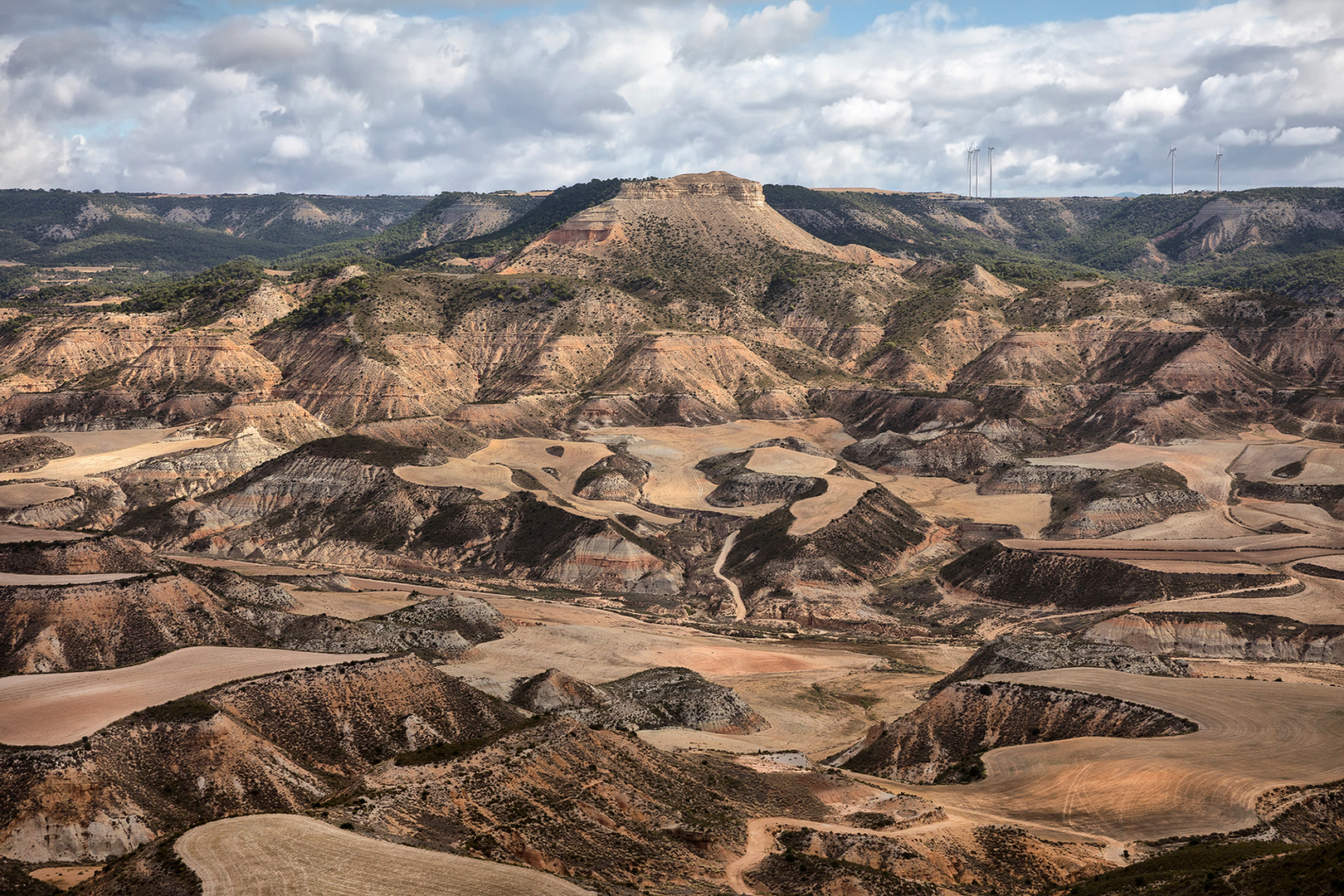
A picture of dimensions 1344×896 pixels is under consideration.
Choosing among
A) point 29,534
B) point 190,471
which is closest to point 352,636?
point 29,534

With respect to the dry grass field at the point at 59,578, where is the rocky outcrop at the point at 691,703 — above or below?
below

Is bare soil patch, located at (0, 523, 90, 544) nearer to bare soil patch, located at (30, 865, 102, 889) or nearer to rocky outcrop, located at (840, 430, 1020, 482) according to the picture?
bare soil patch, located at (30, 865, 102, 889)

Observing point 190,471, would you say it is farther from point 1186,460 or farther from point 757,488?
point 1186,460

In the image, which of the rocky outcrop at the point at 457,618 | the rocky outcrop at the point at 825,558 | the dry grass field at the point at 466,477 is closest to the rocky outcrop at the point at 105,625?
the rocky outcrop at the point at 457,618

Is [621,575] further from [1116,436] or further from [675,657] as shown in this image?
[1116,436]

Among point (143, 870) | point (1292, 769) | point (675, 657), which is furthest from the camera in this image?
point (675, 657)

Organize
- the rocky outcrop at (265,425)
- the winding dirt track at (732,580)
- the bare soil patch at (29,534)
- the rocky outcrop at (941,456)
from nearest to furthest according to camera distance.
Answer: the bare soil patch at (29,534) < the winding dirt track at (732,580) < the rocky outcrop at (941,456) < the rocky outcrop at (265,425)

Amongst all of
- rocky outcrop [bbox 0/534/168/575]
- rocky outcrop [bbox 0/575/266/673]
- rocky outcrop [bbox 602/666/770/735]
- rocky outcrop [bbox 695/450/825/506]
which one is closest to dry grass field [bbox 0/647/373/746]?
rocky outcrop [bbox 0/575/266/673]

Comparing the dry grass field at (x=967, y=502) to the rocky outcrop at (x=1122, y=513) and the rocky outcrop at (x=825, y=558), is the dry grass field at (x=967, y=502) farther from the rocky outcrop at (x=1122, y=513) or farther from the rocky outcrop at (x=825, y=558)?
the rocky outcrop at (x=825, y=558)

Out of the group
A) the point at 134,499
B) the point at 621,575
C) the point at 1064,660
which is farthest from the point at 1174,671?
the point at 134,499
